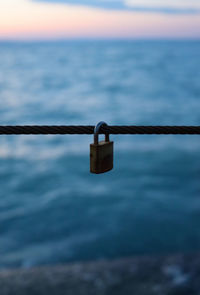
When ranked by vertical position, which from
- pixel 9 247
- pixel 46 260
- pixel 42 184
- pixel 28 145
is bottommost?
pixel 46 260

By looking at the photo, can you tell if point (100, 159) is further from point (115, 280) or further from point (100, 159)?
point (115, 280)

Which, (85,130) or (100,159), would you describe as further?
(100,159)

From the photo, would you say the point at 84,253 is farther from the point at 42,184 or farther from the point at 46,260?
the point at 42,184

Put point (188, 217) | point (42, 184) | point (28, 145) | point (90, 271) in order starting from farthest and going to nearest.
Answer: point (28, 145) → point (42, 184) → point (188, 217) → point (90, 271)

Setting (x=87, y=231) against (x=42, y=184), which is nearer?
(x=87, y=231)

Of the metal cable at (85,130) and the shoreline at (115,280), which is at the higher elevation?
the shoreline at (115,280)

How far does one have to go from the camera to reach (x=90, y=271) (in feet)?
35.0

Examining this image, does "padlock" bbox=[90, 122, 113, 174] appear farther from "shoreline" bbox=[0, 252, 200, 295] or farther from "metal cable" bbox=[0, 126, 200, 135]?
"shoreline" bbox=[0, 252, 200, 295]

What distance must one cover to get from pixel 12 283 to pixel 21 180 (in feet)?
46.7

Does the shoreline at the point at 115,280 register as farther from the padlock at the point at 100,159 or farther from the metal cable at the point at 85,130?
the metal cable at the point at 85,130

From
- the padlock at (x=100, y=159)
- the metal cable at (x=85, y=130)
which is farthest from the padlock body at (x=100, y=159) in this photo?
the metal cable at (x=85, y=130)

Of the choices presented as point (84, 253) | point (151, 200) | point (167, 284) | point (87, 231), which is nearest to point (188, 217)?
point (151, 200)

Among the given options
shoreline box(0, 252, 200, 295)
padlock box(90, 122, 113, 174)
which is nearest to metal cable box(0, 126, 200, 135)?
padlock box(90, 122, 113, 174)

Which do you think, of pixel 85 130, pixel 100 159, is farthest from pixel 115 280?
pixel 85 130
